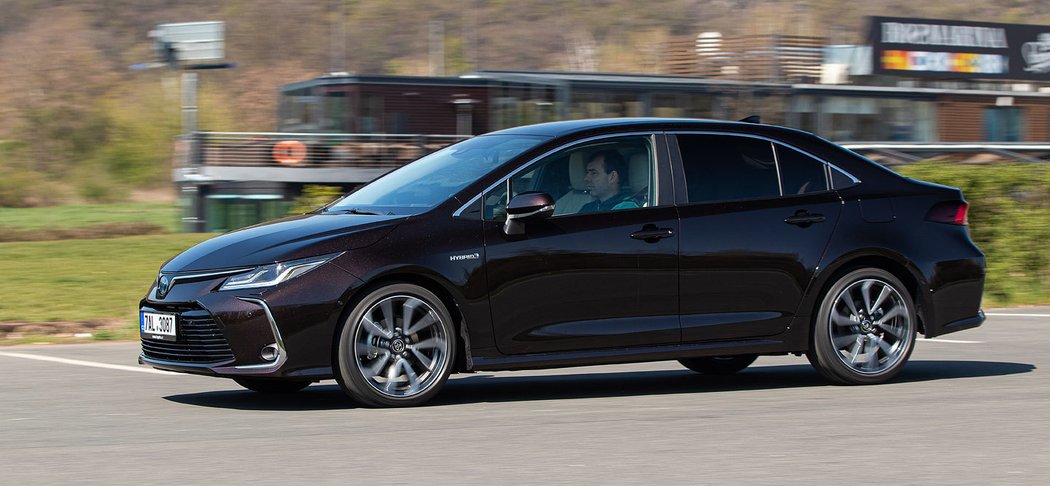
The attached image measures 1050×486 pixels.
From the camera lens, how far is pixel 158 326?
26.0ft

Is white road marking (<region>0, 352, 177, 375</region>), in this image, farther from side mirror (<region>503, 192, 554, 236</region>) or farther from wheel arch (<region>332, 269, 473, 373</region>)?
side mirror (<region>503, 192, 554, 236</region>)

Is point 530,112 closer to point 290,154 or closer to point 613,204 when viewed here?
point 290,154

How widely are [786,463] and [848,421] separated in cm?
129

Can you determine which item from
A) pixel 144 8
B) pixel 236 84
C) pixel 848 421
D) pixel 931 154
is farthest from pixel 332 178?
pixel 144 8

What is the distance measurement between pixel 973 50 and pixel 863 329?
44343 millimetres

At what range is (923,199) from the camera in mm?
9133

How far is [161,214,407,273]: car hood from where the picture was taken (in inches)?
299

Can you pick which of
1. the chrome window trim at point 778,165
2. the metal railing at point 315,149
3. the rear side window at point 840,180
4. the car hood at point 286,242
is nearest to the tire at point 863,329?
the rear side window at point 840,180

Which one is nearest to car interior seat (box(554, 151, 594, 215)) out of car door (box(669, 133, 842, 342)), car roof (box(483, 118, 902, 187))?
car roof (box(483, 118, 902, 187))

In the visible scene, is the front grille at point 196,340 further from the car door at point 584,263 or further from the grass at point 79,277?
the grass at point 79,277

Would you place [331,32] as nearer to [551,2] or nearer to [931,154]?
[551,2]

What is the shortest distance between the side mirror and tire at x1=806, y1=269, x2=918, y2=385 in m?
1.92

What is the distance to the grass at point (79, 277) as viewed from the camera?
49.1 ft

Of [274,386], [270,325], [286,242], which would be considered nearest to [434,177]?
[286,242]
